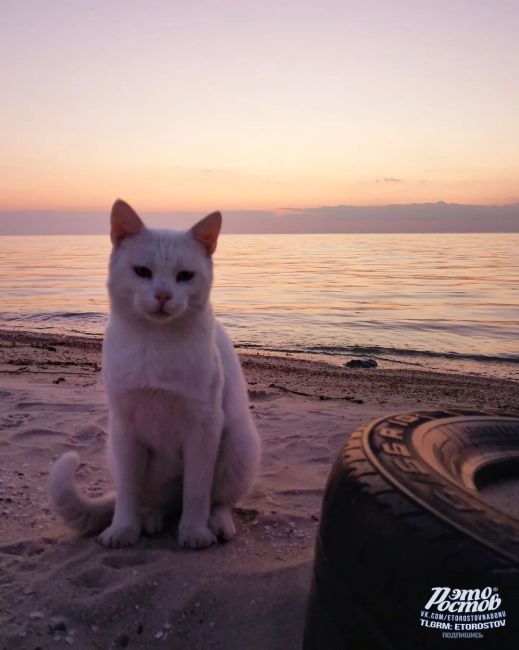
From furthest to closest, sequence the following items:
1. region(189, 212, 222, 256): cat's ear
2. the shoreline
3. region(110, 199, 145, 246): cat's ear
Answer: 1. the shoreline
2. region(189, 212, 222, 256): cat's ear
3. region(110, 199, 145, 246): cat's ear

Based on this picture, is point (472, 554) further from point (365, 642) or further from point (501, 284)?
point (501, 284)

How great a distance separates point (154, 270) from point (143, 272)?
58 millimetres

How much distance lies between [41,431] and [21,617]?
2092 mm

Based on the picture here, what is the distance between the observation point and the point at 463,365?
9141 mm

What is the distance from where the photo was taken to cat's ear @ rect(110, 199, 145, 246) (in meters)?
2.52

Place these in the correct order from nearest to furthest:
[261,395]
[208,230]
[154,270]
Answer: [154,270] → [208,230] → [261,395]

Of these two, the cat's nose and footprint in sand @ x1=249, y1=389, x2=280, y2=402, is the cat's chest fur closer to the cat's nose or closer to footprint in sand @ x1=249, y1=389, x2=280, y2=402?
the cat's nose

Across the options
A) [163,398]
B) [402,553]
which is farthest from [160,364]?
[402,553]

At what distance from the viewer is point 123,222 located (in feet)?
8.38

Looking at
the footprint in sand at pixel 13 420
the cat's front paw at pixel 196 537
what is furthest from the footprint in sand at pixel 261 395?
the cat's front paw at pixel 196 537

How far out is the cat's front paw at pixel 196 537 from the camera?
265 centimetres

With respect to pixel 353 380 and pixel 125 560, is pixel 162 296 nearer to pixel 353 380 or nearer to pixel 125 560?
pixel 125 560

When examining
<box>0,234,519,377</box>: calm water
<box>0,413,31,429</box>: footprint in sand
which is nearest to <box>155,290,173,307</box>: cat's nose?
<box>0,413,31,429</box>: footprint in sand

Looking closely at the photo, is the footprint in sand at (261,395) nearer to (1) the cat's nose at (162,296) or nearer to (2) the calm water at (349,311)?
(1) the cat's nose at (162,296)
